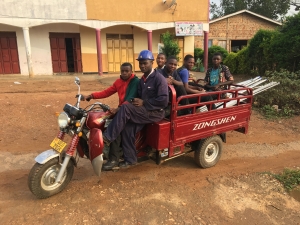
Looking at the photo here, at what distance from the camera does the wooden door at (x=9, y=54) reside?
13602mm

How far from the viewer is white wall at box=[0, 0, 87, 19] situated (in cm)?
1216

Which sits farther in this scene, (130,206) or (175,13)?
(175,13)

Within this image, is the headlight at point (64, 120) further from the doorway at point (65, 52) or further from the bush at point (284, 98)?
the doorway at point (65, 52)

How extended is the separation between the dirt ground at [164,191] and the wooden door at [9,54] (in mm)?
10105

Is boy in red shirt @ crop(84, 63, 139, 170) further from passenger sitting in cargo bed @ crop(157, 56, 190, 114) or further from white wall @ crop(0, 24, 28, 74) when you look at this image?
white wall @ crop(0, 24, 28, 74)

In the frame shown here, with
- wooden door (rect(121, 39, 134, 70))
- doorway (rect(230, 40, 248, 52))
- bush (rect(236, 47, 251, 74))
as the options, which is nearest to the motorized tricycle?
bush (rect(236, 47, 251, 74))

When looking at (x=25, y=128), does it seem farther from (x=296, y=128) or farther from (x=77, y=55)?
(x=77, y=55)

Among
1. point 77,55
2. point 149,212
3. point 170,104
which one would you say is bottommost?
point 149,212

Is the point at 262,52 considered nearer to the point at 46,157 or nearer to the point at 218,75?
the point at 218,75

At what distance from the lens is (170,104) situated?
357cm

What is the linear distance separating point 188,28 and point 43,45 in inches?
338

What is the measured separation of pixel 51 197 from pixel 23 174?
35.7 inches

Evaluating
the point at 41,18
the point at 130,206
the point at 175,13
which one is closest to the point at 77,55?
the point at 41,18

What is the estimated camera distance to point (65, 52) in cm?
1471
